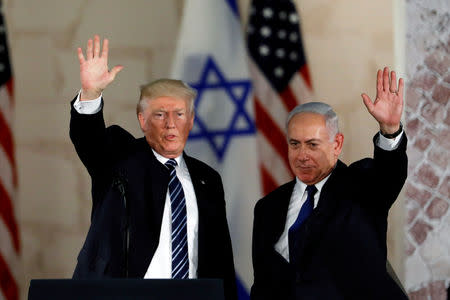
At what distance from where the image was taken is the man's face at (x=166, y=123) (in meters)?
2.54

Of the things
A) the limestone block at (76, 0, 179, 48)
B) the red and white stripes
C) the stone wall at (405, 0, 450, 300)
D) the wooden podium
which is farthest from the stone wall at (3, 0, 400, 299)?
the wooden podium

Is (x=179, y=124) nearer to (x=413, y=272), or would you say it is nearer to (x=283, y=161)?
(x=283, y=161)

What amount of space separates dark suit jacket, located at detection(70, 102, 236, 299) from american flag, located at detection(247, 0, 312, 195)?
739 mm

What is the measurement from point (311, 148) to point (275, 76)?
1.02 metres

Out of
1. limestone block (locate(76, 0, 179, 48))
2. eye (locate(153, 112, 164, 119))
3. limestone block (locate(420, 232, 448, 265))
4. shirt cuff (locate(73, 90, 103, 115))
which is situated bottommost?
limestone block (locate(420, 232, 448, 265))

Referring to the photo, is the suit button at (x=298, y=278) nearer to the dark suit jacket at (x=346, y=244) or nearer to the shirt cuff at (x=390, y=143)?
the dark suit jacket at (x=346, y=244)

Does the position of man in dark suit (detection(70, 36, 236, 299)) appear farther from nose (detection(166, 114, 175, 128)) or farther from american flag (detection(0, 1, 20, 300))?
american flag (detection(0, 1, 20, 300))

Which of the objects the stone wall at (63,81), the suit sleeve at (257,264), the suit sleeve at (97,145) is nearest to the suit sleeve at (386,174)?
the suit sleeve at (257,264)

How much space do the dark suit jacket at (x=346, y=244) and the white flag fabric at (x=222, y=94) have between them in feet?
3.00

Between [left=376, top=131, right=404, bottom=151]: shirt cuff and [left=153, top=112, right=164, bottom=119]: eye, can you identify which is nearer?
[left=376, top=131, right=404, bottom=151]: shirt cuff

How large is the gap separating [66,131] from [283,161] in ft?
4.32

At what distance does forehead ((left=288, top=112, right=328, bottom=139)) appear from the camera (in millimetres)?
2438

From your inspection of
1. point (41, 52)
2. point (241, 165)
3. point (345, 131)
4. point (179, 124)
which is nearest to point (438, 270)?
point (345, 131)

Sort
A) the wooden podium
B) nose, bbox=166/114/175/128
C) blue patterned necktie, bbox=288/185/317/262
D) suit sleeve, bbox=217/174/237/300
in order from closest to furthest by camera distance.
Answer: the wooden podium
blue patterned necktie, bbox=288/185/317/262
nose, bbox=166/114/175/128
suit sleeve, bbox=217/174/237/300
